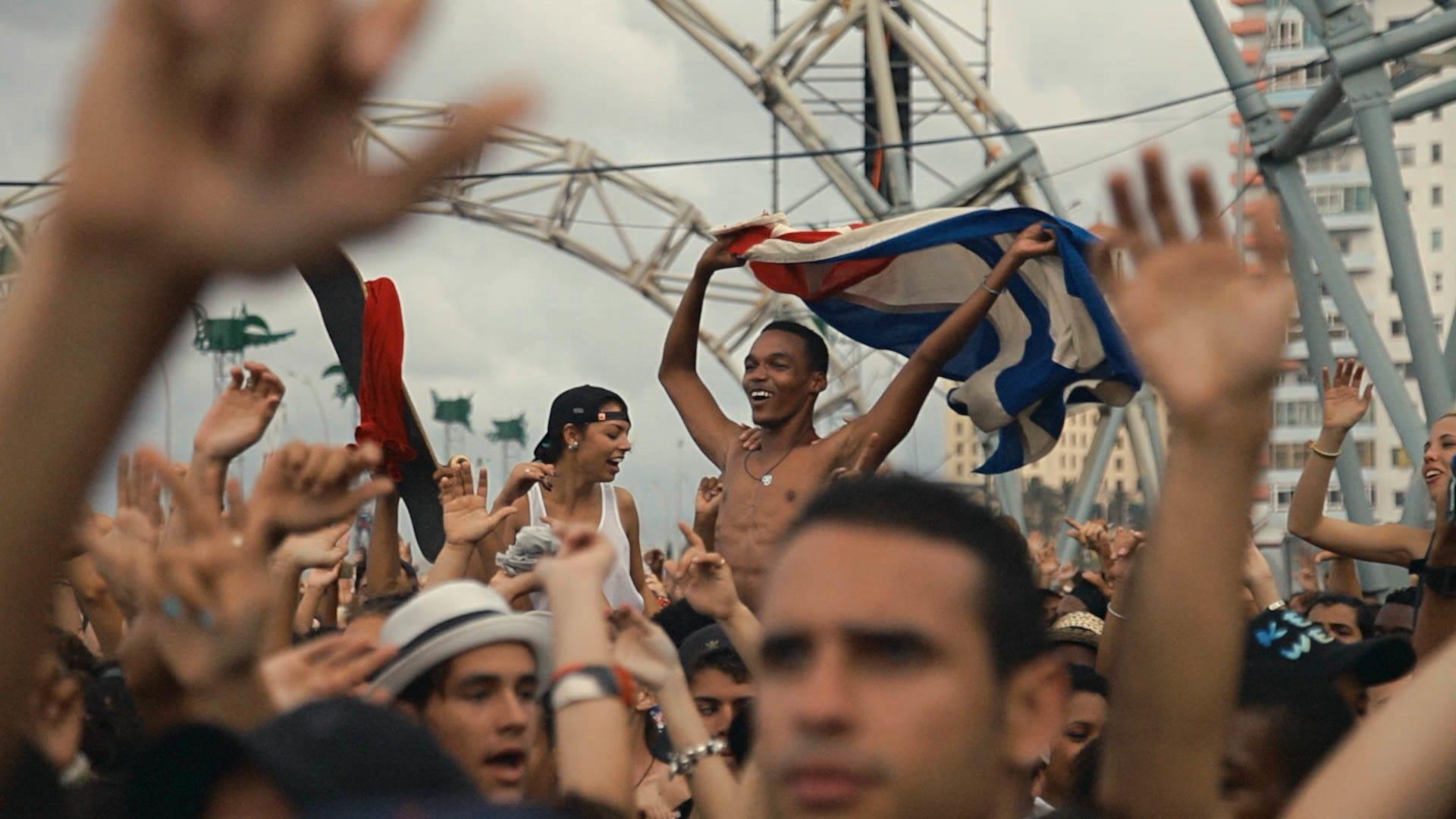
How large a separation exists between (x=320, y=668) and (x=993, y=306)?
199 inches

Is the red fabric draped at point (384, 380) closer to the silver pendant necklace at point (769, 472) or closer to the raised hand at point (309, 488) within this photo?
the silver pendant necklace at point (769, 472)

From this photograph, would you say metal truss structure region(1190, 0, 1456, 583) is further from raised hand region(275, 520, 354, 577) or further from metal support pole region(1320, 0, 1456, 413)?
raised hand region(275, 520, 354, 577)

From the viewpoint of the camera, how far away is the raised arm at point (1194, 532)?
2.14 metres

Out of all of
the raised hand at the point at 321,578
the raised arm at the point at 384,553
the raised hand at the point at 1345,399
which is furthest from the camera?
the raised hand at the point at 1345,399

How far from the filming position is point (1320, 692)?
3.01 metres

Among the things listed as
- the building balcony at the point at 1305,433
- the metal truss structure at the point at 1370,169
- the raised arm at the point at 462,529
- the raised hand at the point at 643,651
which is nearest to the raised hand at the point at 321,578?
the raised arm at the point at 462,529

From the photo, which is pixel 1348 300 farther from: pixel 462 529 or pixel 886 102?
pixel 886 102

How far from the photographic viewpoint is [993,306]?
25.3ft

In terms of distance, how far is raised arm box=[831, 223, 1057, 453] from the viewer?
253 inches

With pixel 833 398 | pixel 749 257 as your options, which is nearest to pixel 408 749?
pixel 749 257

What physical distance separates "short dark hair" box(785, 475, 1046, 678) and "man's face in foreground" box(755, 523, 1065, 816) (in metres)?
0.02

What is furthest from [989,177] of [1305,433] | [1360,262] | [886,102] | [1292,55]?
[1292,55]

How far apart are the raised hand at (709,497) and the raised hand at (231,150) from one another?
18.9 feet

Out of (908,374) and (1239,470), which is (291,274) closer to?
(1239,470)
